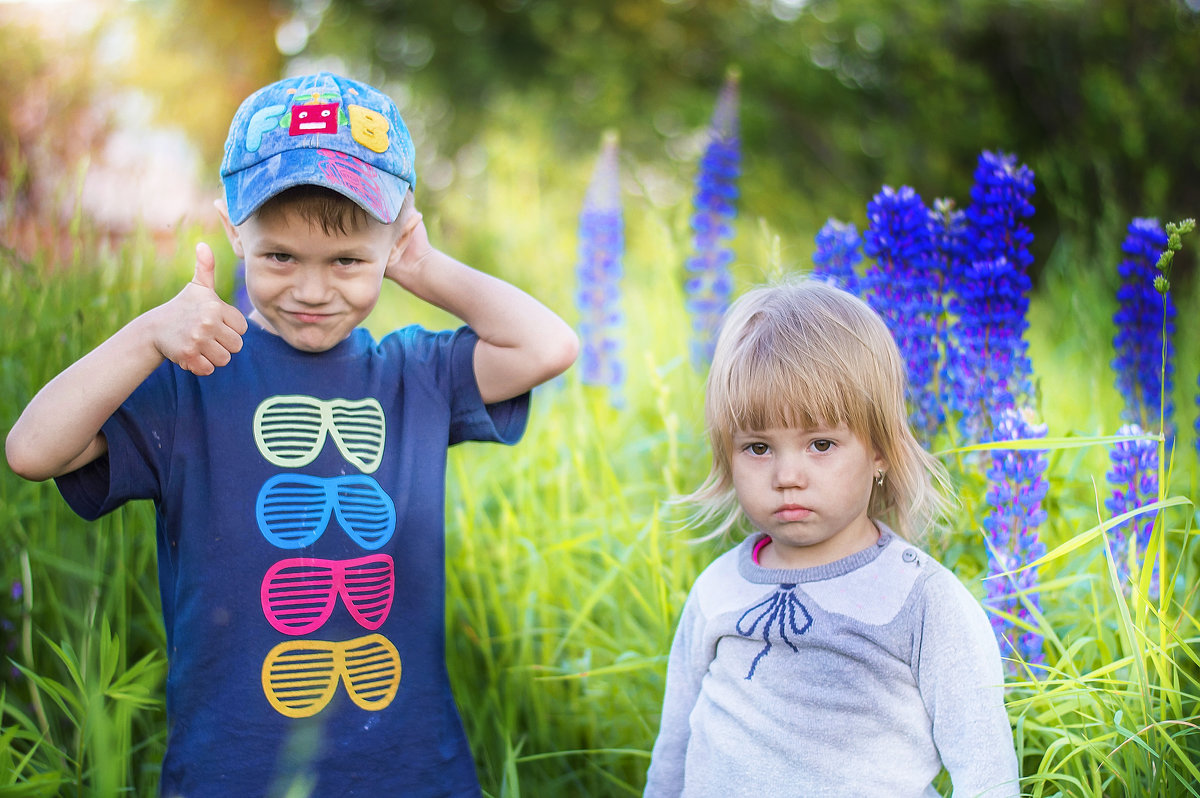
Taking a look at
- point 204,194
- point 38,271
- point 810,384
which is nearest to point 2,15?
point 204,194

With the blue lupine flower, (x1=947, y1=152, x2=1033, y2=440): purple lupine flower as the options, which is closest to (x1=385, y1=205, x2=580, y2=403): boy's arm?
(x1=947, y1=152, x2=1033, y2=440): purple lupine flower

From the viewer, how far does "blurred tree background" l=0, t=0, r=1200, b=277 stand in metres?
5.94

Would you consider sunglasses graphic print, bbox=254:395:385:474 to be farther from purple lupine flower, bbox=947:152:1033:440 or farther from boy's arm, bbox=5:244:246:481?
purple lupine flower, bbox=947:152:1033:440

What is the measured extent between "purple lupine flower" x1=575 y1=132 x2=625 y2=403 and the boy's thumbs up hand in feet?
6.74

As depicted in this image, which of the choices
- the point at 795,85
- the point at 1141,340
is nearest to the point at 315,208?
the point at 1141,340

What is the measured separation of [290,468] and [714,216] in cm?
215

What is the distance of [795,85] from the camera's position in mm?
7566

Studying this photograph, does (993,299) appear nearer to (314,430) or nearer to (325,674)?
(314,430)

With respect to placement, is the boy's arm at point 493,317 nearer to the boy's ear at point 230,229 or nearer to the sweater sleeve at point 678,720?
the boy's ear at point 230,229

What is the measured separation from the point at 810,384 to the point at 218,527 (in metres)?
1.08

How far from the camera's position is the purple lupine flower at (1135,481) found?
6.46 feet

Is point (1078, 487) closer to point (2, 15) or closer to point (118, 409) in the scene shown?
point (118, 409)

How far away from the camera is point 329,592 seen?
1.68 m

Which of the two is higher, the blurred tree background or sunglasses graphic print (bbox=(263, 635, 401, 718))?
the blurred tree background
